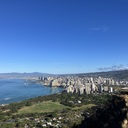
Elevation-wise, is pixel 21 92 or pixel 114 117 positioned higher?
pixel 114 117

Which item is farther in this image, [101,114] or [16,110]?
[16,110]

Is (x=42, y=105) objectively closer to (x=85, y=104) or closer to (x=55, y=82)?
(x=85, y=104)

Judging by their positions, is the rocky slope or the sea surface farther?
the sea surface

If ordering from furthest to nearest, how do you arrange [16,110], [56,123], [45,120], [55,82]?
[55,82] → [16,110] → [45,120] → [56,123]

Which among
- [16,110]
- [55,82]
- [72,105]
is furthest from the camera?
[55,82]

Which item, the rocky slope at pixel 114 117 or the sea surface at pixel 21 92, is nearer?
the rocky slope at pixel 114 117

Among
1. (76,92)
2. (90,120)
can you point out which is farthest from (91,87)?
(90,120)

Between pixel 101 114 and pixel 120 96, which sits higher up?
pixel 120 96

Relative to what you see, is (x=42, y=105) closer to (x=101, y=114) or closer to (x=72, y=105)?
(x=72, y=105)

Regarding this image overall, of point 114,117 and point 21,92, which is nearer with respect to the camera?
point 114,117

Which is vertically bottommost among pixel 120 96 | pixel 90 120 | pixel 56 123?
pixel 56 123

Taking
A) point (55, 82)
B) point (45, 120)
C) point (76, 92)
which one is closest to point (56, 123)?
point (45, 120)
